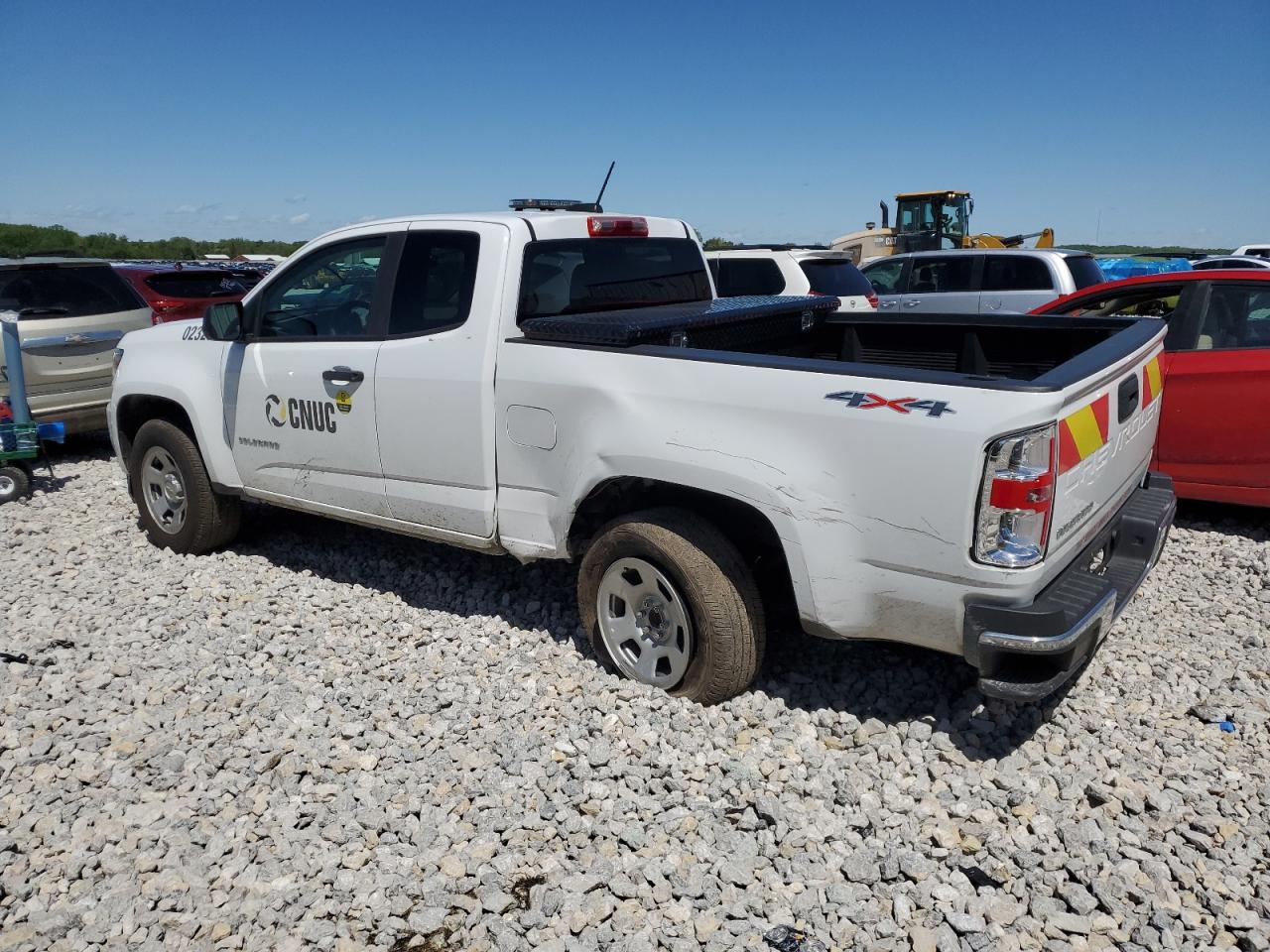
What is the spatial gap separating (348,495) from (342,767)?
5.28 ft

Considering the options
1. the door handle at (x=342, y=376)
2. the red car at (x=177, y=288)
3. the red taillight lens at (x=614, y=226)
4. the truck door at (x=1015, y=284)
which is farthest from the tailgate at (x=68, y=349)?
the truck door at (x=1015, y=284)

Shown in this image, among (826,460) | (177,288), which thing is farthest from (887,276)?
(826,460)

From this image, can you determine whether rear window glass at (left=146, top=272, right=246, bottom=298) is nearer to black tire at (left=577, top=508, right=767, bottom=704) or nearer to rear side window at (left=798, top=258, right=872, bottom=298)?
rear side window at (left=798, top=258, right=872, bottom=298)

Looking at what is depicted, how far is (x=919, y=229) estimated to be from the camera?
2394cm

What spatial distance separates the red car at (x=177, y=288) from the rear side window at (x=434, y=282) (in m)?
5.19

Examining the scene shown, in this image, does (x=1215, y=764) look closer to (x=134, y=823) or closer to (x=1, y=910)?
(x=134, y=823)

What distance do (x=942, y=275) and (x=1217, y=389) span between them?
669 centimetres

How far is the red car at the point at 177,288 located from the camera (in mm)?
8906

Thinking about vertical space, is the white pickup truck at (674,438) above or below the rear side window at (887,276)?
below

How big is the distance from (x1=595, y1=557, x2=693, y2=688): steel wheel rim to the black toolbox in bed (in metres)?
0.90

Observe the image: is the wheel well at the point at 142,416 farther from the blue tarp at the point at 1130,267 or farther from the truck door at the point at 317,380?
the blue tarp at the point at 1130,267

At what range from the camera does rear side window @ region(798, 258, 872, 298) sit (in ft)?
32.6

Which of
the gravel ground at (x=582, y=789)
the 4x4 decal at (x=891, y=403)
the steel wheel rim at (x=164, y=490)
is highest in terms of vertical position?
the 4x4 decal at (x=891, y=403)

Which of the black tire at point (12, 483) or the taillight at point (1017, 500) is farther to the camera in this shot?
the black tire at point (12, 483)
